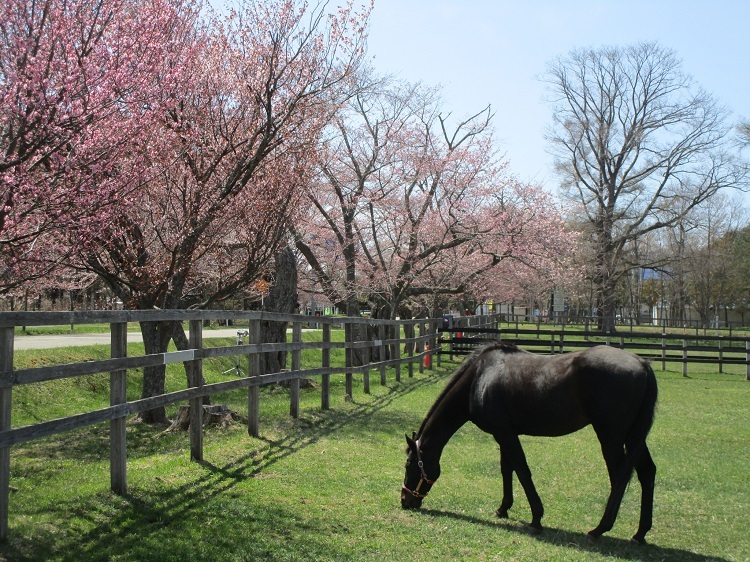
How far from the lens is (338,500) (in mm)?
5883

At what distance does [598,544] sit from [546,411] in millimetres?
972

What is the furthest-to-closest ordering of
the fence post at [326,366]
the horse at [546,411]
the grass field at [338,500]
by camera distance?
the fence post at [326,366] → the horse at [546,411] → the grass field at [338,500]

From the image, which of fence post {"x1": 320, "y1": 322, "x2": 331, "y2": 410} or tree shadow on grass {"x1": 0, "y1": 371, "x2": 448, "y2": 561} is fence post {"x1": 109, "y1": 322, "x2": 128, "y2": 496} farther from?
fence post {"x1": 320, "y1": 322, "x2": 331, "y2": 410}

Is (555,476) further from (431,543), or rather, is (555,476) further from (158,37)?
(158,37)

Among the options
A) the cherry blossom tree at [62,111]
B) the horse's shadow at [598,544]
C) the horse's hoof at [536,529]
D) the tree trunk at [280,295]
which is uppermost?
the cherry blossom tree at [62,111]

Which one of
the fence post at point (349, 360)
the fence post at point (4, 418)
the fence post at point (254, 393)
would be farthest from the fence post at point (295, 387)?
the fence post at point (4, 418)

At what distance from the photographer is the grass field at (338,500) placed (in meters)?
4.55

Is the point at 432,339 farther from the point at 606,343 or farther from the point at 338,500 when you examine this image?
the point at 338,500

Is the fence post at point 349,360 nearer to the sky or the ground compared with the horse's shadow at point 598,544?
nearer to the sky

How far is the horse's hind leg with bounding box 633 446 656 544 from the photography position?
5074 millimetres

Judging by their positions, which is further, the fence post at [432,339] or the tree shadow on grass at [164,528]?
the fence post at [432,339]

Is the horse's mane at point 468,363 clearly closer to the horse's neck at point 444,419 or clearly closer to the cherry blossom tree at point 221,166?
the horse's neck at point 444,419

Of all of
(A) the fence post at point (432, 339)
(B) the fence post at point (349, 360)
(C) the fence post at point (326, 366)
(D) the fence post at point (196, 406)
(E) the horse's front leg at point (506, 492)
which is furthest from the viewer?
(A) the fence post at point (432, 339)

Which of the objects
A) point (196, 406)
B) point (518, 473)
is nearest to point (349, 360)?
point (196, 406)
